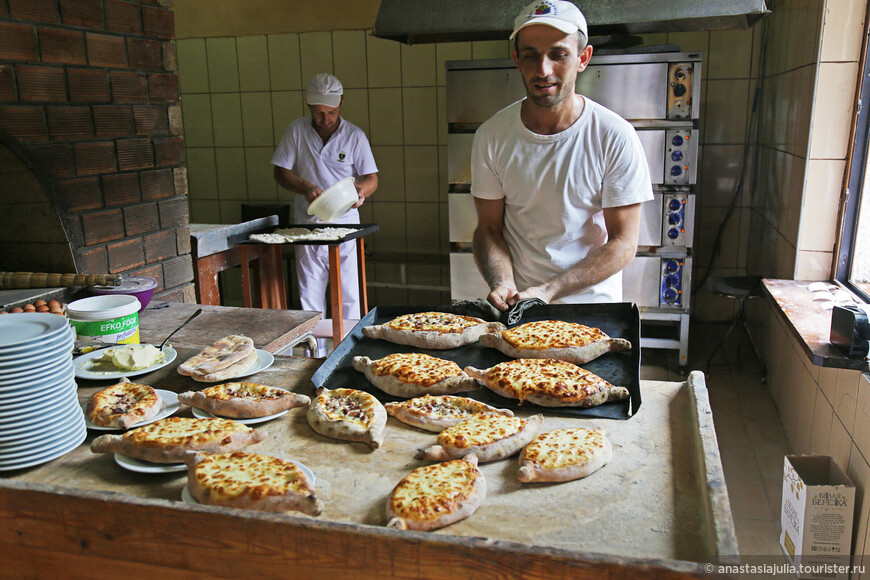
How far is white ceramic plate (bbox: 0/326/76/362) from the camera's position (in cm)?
122

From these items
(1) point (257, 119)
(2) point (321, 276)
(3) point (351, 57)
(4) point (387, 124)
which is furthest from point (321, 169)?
(1) point (257, 119)

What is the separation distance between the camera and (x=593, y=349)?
169 centimetres

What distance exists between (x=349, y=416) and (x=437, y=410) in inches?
7.6

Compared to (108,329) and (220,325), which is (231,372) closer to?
(108,329)

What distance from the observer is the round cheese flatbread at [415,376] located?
1.56 metres

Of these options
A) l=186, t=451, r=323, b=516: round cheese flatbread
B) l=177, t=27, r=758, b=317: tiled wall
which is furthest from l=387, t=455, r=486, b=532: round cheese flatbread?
l=177, t=27, r=758, b=317: tiled wall

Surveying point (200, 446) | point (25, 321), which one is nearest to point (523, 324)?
point (200, 446)

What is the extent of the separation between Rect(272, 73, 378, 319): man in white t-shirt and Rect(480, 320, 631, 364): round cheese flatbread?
3.05m

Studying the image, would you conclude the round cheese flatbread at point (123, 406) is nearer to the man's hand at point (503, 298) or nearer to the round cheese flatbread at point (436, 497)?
the round cheese flatbread at point (436, 497)

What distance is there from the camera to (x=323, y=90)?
4629 mm

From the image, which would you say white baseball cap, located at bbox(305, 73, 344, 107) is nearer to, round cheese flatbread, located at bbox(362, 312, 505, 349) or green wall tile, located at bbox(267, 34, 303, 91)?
green wall tile, located at bbox(267, 34, 303, 91)

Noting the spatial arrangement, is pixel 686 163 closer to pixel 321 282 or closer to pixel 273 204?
pixel 321 282

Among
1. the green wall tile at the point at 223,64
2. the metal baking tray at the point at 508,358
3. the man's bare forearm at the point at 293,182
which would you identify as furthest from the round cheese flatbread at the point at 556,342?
the green wall tile at the point at 223,64

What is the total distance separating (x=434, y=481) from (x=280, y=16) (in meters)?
5.16
